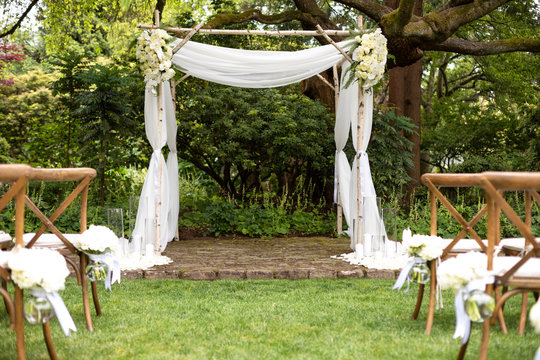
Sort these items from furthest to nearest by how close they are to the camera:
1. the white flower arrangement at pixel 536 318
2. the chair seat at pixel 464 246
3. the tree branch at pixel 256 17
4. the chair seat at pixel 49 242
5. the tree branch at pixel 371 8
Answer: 1. the tree branch at pixel 371 8
2. the tree branch at pixel 256 17
3. the chair seat at pixel 464 246
4. the chair seat at pixel 49 242
5. the white flower arrangement at pixel 536 318

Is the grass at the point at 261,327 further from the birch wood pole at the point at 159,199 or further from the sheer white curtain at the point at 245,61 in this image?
the sheer white curtain at the point at 245,61

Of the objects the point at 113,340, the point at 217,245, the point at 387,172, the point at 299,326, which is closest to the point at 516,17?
the point at 387,172

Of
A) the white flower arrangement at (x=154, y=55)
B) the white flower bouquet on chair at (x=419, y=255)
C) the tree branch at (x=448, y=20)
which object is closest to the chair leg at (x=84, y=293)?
the white flower bouquet on chair at (x=419, y=255)

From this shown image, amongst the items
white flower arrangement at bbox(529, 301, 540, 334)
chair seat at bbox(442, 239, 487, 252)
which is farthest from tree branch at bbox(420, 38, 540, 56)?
white flower arrangement at bbox(529, 301, 540, 334)

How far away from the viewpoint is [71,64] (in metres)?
9.07

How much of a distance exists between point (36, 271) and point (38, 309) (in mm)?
185

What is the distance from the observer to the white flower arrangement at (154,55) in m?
6.41

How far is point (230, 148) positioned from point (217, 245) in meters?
1.96

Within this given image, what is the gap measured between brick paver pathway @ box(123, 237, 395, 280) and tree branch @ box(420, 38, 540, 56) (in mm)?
3536

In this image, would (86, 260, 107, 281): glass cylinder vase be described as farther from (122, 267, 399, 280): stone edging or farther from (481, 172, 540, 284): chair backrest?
(481, 172, 540, 284): chair backrest

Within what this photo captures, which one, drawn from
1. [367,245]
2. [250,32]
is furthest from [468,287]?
[250,32]

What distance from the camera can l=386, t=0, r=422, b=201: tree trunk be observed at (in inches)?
407

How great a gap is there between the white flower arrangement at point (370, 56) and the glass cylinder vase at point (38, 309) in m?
4.84

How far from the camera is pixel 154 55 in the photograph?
21.1 feet
